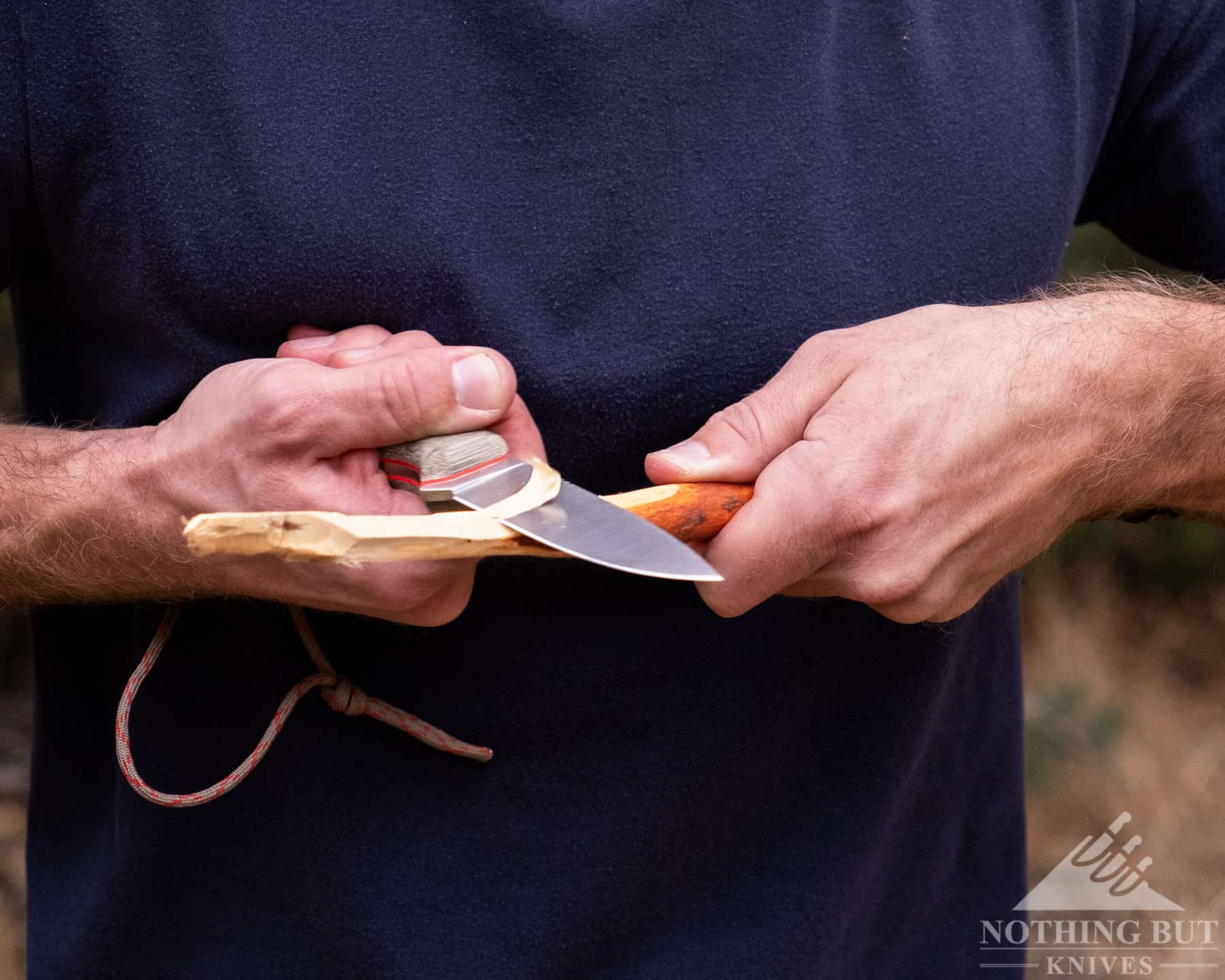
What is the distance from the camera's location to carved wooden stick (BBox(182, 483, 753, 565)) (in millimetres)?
741

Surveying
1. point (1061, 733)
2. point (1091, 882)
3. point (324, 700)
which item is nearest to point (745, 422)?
point (324, 700)

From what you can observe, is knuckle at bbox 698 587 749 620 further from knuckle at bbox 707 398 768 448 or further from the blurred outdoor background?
the blurred outdoor background

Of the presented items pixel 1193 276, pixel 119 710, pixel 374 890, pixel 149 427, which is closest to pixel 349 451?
pixel 149 427

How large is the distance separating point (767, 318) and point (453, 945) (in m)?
0.77

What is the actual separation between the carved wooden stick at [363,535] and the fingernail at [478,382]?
0.14m

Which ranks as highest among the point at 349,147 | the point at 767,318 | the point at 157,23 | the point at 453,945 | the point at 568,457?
the point at 157,23

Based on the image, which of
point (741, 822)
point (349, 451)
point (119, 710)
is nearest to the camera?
point (349, 451)

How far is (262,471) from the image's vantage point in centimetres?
96

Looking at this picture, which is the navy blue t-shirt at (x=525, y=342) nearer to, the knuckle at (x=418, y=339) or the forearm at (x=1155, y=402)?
the knuckle at (x=418, y=339)

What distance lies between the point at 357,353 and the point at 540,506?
0.95 ft

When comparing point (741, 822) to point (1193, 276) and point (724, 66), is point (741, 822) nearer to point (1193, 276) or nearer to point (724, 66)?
point (724, 66)

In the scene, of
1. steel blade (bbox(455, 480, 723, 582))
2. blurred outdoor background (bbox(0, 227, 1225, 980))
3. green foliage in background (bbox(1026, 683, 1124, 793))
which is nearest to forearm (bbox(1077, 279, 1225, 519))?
steel blade (bbox(455, 480, 723, 582))

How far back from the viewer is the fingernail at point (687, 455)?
3.29 feet

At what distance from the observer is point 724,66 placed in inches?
47.1
